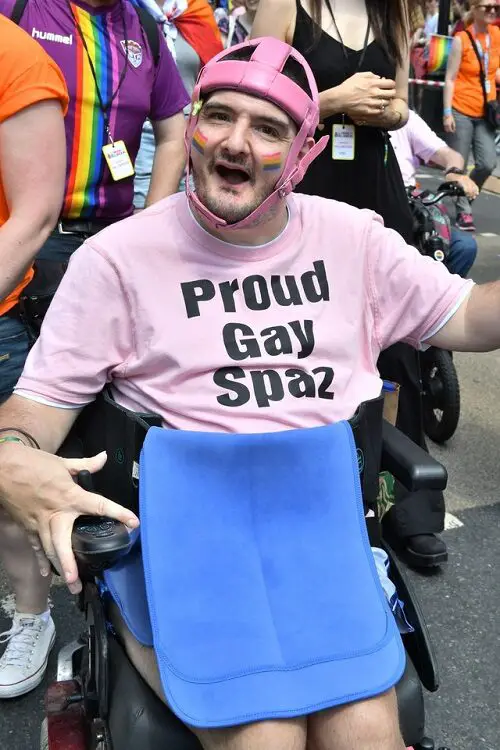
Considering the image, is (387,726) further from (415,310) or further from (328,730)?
(415,310)

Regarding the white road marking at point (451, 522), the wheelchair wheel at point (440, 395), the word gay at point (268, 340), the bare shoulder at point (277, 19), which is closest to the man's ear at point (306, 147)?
the word gay at point (268, 340)

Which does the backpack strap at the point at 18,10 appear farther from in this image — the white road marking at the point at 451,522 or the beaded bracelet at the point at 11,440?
the white road marking at the point at 451,522

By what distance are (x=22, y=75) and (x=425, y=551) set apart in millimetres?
1984

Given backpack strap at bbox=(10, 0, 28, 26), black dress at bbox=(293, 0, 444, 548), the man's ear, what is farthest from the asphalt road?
backpack strap at bbox=(10, 0, 28, 26)

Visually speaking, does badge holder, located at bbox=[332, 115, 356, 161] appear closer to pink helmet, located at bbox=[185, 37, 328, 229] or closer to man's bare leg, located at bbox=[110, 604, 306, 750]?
pink helmet, located at bbox=[185, 37, 328, 229]

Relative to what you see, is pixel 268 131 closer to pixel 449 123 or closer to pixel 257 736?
pixel 257 736

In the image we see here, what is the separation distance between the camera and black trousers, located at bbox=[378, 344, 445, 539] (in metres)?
2.83

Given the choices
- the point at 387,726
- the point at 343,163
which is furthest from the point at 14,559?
the point at 343,163

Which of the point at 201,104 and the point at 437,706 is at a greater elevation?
the point at 201,104

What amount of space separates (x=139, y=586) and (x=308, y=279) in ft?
2.52

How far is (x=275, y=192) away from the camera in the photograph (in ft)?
5.68

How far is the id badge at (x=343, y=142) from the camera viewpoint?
2697 mm

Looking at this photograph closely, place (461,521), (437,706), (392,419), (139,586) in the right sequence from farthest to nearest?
(461,521)
(392,419)
(437,706)
(139,586)

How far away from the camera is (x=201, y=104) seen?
1783 millimetres
